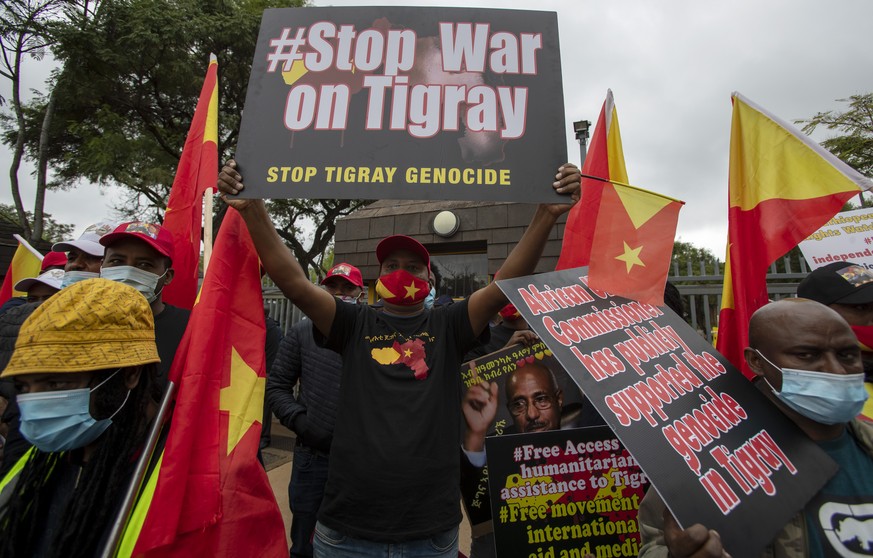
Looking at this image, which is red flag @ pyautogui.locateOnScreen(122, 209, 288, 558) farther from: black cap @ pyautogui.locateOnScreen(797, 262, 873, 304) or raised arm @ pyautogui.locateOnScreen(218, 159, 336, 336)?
black cap @ pyautogui.locateOnScreen(797, 262, 873, 304)

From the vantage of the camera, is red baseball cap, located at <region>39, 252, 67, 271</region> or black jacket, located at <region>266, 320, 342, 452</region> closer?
black jacket, located at <region>266, 320, 342, 452</region>

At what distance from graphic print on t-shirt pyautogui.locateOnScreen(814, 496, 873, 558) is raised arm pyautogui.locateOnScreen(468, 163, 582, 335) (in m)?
1.23

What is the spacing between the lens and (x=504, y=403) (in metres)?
2.49

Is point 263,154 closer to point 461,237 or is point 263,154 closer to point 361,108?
point 361,108

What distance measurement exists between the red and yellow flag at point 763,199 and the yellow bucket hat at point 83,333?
8.35 ft

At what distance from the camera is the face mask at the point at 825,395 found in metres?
1.43

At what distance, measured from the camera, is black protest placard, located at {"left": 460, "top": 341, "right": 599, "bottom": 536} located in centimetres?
240

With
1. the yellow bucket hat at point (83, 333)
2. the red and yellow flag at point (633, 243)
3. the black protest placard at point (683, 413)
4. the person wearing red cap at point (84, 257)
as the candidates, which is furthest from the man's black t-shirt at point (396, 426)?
the person wearing red cap at point (84, 257)

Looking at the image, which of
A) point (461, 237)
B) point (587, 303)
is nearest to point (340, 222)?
point (461, 237)

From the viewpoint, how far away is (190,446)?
1.54 meters

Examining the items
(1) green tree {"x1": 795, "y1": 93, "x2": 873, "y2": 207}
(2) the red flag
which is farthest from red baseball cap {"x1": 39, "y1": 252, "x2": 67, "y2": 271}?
(1) green tree {"x1": 795, "y1": 93, "x2": 873, "y2": 207}

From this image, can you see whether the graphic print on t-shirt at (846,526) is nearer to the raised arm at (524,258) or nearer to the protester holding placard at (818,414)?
the protester holding placard at (818,414)

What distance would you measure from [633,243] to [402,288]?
3.41ft

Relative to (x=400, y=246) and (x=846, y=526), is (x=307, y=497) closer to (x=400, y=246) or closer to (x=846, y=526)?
(x=400, y=246)
